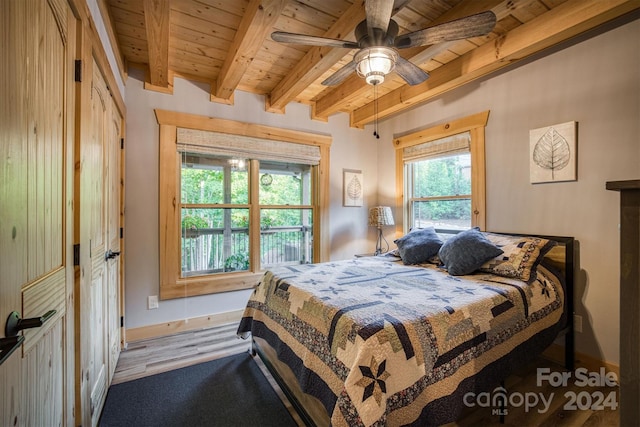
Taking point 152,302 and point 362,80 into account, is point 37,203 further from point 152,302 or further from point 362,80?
point 362,80

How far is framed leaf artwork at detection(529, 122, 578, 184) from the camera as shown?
2.31 m

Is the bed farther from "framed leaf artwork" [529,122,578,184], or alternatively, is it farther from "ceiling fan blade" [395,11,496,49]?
"ceiling fan blade" [395,11,496,49]

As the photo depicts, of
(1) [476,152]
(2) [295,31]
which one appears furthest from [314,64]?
(1) [476,152]

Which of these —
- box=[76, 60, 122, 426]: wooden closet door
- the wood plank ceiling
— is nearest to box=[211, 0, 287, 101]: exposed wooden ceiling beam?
the wood plank ceiling

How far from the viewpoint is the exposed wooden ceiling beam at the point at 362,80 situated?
1949 millimetres

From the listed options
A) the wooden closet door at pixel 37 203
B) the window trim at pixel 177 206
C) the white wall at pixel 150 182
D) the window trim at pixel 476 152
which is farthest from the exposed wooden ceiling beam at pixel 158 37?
the window trim at pixel 476 152

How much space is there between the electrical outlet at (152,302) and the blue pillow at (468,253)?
9.21ft

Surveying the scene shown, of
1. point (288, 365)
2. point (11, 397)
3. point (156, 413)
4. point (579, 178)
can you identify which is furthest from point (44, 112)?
point (579, 178)

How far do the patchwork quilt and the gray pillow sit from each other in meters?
0.45

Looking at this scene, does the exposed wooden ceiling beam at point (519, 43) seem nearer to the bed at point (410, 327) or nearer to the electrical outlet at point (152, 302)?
the bed at point (410, 327)

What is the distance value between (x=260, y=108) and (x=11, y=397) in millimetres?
3233

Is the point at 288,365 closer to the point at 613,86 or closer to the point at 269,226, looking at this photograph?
the point at 269,226

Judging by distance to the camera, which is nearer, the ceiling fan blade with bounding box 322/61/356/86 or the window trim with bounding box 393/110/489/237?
the ceiling fan blade with bounding box 322/61/356/86

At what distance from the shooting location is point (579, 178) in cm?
228
